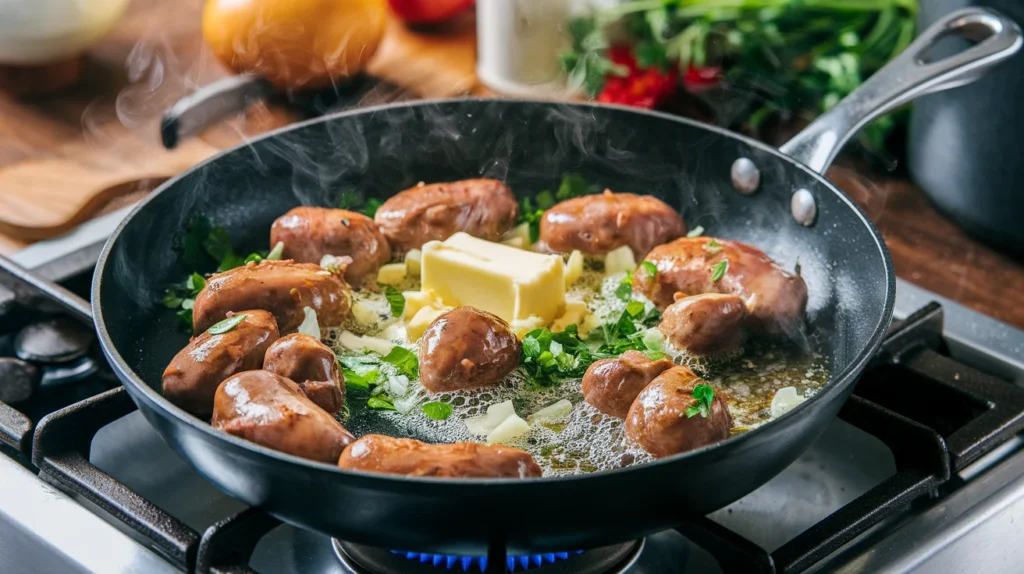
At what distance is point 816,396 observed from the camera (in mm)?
1072

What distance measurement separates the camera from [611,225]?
65.2 inches

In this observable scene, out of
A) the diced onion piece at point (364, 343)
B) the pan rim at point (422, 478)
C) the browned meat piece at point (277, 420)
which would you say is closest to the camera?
the pan rim at point (422, 478)

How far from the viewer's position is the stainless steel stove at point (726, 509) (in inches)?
46.8

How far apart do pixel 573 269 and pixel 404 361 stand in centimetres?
38

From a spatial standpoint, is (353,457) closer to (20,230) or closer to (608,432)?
(608,432)

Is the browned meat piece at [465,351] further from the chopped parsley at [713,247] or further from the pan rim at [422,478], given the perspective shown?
the chopped parsley at [713,247]

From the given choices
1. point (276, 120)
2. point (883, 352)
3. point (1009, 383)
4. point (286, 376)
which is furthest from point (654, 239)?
point (276, 120)

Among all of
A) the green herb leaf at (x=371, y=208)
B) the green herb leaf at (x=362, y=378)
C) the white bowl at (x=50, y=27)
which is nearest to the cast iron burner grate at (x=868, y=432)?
the green herb leaf at (x=362, y=378)

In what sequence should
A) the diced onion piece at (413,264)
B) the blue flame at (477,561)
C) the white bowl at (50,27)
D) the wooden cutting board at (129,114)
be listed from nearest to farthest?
1. the blue flame at (477,561)
2. the diced onion piece at (413,264)
3. the wooden cutting board at (129,114)
4. the white bowl at (50,27)

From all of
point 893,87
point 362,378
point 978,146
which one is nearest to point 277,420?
point 362,378

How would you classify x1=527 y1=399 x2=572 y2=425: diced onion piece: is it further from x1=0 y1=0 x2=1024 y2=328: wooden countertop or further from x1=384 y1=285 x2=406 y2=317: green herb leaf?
x1=0 y1=0 x2=1024 y2=328: wooden countertop

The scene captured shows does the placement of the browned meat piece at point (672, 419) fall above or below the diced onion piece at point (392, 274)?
above

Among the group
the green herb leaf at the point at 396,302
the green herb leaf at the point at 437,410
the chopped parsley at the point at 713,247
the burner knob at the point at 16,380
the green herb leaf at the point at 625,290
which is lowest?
the burner knob at the point at 16,380

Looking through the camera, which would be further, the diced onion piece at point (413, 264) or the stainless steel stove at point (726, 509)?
the diced onion piece at point (413, 264)
